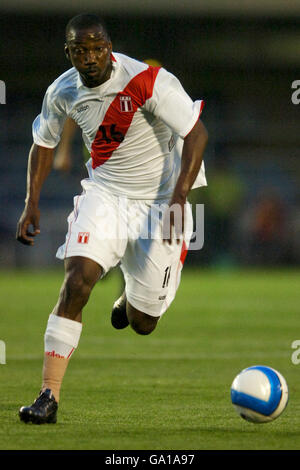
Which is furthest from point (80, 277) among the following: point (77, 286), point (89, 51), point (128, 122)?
point (89, 51)

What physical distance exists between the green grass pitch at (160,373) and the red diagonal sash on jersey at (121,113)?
1743 millimetres

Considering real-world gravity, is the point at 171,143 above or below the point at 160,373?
above

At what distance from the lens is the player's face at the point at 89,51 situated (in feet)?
20.3

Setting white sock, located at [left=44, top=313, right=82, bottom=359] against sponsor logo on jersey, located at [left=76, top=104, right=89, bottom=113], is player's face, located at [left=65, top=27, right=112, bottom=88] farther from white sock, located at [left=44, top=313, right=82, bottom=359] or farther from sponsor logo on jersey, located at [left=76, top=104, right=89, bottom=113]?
white sock, located at [left=44, top=313, right=82, bottom=359]

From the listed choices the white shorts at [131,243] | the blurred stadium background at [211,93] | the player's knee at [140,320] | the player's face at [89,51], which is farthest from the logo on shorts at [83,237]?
the blurred stadium background at [211,93]

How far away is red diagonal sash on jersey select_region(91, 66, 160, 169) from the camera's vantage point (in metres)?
6.52

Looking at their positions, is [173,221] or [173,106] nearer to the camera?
[173,221]

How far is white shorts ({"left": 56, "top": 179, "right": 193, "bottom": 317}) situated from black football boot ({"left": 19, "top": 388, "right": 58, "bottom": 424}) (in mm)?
910

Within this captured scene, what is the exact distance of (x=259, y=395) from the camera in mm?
5773

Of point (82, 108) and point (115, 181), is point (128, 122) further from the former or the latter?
point (115, 181)

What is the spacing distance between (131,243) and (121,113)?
90 cm

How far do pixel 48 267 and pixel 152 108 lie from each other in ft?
68.6
